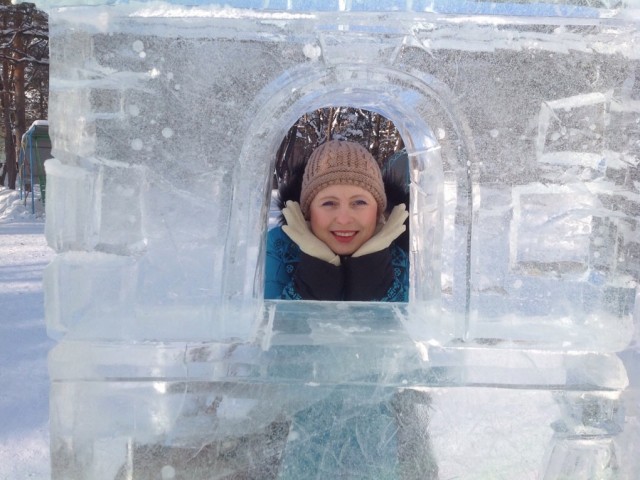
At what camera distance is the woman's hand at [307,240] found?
1971 millimetres

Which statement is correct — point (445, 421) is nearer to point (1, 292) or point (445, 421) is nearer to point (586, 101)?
point (586, 101)

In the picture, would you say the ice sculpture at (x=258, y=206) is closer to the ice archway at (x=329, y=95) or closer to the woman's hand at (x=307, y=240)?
the ice archway at (x=329, y=95)

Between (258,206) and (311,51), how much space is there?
0.89ft

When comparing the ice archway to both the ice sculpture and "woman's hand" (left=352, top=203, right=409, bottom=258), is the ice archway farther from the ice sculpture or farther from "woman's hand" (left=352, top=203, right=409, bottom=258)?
"woman's hand" (left=352, top=203, right=409, bottom=258)

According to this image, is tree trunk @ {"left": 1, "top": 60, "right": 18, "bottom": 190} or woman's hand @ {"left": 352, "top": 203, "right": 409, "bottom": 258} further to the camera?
tree trunk @ {"left": 1, "top": 60, "right": 18, "bottom": 190}

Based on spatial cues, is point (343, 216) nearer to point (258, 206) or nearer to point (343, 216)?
point (343, 216)

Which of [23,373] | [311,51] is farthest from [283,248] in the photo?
[311,51]

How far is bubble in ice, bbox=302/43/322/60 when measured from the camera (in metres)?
0.96

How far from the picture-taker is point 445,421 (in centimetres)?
98

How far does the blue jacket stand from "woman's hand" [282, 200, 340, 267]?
3cm

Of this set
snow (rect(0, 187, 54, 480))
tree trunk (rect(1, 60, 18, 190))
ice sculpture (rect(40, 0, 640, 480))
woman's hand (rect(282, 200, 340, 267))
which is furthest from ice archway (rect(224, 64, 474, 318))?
tree trunk (rect(1, 60, 18, 190))

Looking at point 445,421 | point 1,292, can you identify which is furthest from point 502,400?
point 1,292

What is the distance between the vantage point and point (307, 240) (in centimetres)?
198

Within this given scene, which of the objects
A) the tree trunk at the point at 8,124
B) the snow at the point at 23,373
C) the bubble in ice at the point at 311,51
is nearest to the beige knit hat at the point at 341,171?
the bubble in ice at the point at 311,51
